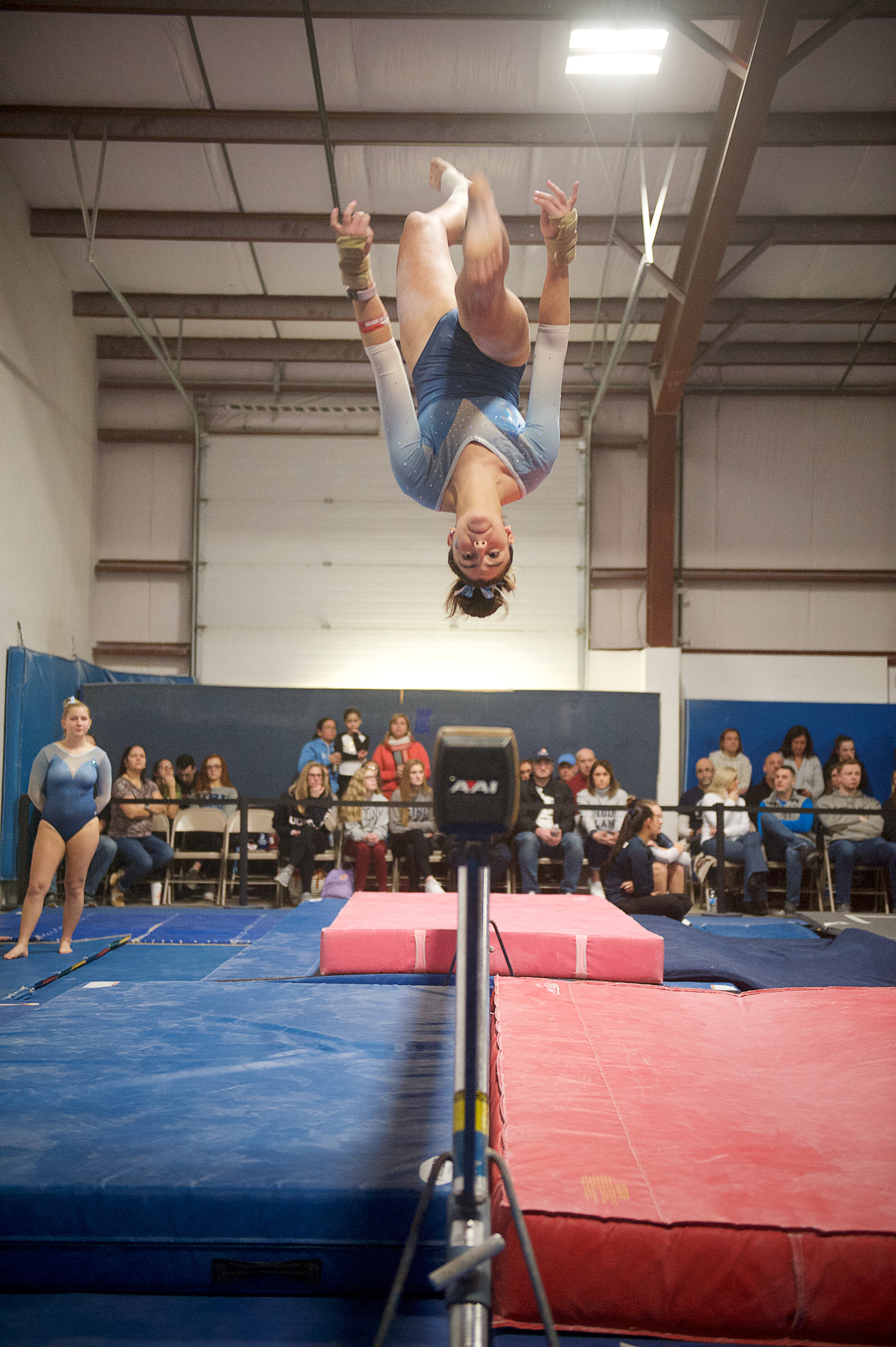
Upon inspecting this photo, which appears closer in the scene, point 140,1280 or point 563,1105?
point 140,1280

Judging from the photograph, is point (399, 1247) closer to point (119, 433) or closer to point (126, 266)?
point (126, 266)

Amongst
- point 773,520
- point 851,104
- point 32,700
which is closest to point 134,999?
point 32,700

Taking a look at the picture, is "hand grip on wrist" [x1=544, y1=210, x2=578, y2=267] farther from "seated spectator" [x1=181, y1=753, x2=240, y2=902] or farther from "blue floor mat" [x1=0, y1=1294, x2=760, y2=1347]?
"seated spectator" [x1=181, y1=753, x2=240, y2=902]

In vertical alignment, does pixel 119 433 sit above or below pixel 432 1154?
above

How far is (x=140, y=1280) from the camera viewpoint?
1730 mm

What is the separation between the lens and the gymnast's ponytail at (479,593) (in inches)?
99.5

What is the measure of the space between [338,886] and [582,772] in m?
2.70

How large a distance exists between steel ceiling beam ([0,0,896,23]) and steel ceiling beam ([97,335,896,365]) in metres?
3.91

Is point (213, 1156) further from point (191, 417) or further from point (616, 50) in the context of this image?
point (191, 417)

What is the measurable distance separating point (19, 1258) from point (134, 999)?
1.36 metres

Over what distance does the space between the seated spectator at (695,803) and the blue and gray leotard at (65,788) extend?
406cm

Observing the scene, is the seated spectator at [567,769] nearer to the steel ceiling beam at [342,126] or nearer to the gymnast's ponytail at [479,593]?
the steel ceiling beam at [342,126]

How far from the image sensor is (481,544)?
2.38 metres

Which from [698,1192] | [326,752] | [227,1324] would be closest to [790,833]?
[326,752]
